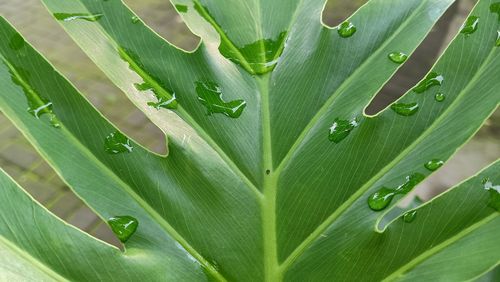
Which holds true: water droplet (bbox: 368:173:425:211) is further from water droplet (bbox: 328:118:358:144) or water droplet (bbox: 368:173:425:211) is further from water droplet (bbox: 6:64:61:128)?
water droplet (bbox: 6:64:61:128)

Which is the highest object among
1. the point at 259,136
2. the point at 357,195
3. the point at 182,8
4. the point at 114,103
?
the point at 182,8

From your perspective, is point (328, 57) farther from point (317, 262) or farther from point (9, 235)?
point (9, 235)

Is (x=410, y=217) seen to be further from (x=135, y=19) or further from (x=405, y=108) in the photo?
(x=135, y=19)

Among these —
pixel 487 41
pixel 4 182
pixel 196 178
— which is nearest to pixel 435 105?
pixel 487 41

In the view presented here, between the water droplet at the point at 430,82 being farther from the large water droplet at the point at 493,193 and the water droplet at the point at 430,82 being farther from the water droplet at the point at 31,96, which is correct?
the water droplet at the point at 31,96

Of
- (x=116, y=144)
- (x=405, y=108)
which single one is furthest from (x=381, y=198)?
(x=116, y=144)

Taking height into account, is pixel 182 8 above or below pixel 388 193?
above

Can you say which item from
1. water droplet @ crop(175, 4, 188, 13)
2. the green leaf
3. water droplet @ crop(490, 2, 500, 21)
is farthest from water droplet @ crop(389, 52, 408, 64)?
water droplet @ crop(175, 4, 188, 13)

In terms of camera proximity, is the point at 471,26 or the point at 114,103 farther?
the point at 114,103
